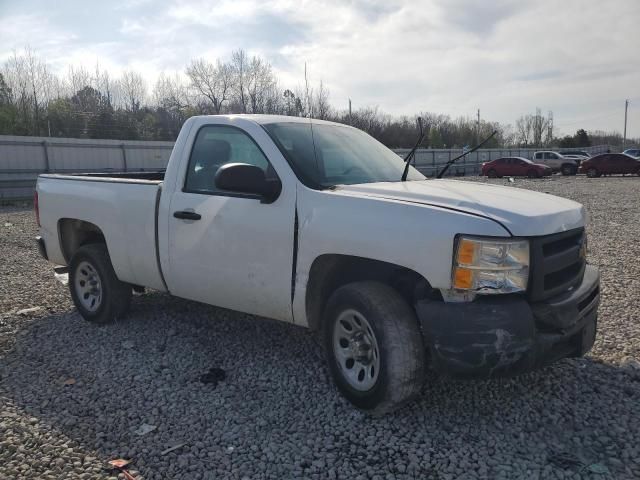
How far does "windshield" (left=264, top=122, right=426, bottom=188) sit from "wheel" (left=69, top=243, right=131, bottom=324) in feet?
7.42

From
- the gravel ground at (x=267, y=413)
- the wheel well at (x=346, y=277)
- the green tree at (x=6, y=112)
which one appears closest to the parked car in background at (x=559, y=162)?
the green tree at (x=6, y=112)

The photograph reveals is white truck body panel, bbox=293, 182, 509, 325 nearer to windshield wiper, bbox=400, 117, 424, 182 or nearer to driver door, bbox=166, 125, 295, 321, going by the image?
driver door, bbox=166, 125, 295, 321

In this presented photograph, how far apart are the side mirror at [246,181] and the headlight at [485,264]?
1351 mm

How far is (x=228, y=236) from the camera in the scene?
12.8ft

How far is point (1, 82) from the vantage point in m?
31.8

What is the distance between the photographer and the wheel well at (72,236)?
219 inches

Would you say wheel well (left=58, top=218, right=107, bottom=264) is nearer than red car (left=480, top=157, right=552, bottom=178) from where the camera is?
Yes

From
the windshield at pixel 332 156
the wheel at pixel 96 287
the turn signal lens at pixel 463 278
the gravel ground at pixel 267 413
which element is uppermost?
the windshield at pixel 332 156

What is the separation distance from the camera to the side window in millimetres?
4109

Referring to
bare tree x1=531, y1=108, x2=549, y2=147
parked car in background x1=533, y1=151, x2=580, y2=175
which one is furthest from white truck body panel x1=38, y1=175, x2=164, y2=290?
bare tree x1=531, y1=108, x2=549, y2=147

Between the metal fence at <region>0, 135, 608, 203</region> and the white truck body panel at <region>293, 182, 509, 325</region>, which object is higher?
the metal fence at <region>0, 135, 608, 203</region>

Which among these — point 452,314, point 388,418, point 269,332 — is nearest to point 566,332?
point 452,314

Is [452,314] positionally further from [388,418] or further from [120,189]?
[120,189]

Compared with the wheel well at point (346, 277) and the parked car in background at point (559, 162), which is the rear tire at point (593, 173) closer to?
the parked car in background at point (559, 162)
